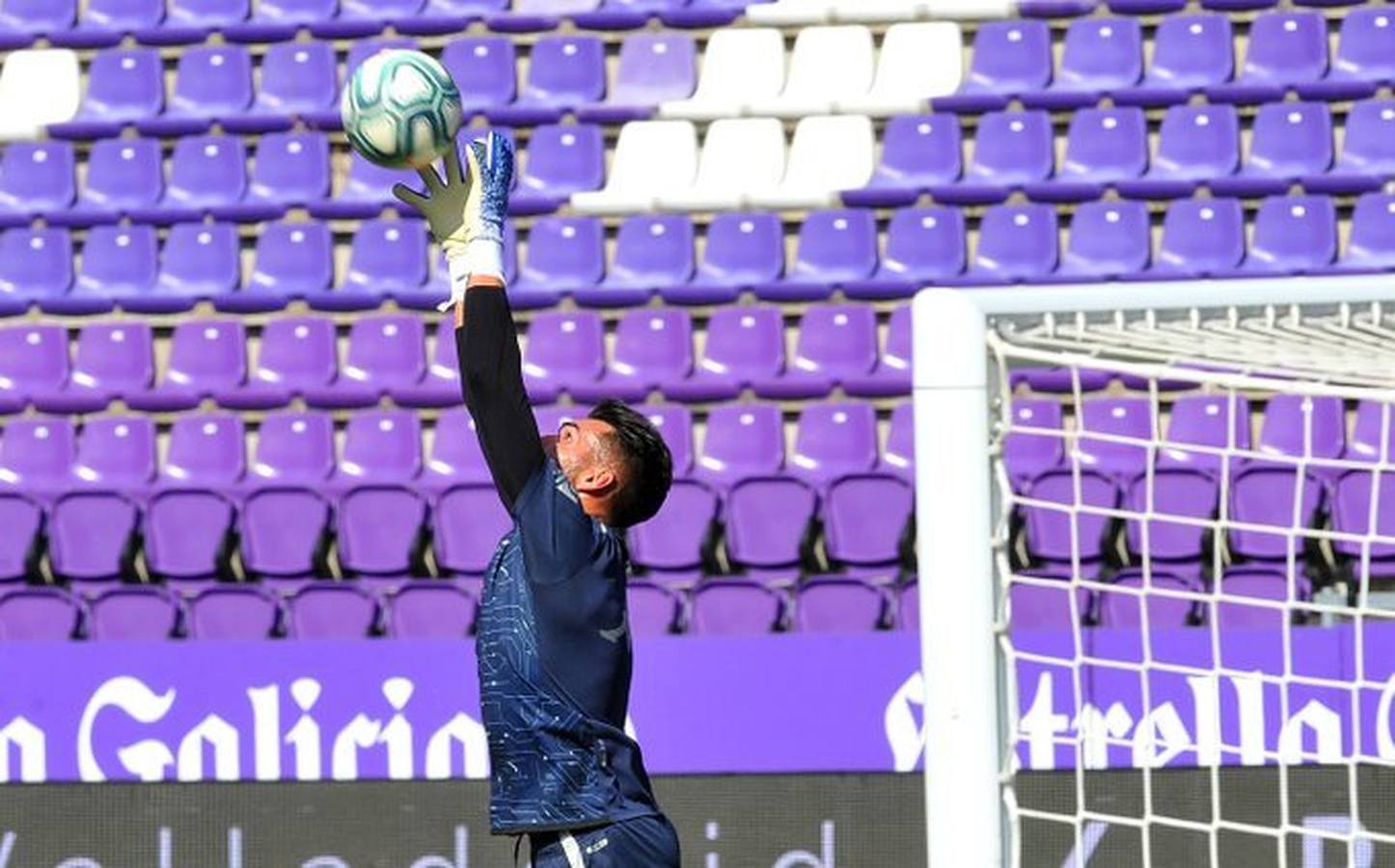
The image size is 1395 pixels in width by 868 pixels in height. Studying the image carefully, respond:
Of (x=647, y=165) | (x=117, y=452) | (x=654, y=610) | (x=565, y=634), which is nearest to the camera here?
(x=565, y=634)

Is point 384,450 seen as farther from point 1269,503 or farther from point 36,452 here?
point 1269,503

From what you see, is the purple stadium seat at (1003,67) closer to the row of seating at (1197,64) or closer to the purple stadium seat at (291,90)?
the row of seating at (1197,64)

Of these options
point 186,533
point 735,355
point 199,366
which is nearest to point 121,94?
point 199,366

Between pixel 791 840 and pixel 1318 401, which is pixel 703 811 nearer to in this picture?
pixel 791 840

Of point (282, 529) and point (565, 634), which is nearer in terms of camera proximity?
point (565, 634)

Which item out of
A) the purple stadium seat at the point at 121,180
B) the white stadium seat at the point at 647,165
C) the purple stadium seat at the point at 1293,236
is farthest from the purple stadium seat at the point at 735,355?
the purple stadium seat at the point at 121,180

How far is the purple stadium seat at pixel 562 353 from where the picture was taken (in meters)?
10.2

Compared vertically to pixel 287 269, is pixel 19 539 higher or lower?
lower

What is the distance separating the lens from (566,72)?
461 inches

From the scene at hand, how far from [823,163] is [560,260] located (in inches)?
52.3

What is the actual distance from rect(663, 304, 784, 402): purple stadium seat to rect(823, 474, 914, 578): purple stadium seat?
47.4 inches

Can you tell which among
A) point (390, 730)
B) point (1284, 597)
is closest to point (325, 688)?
point (390, 730)

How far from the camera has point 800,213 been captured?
11.1m

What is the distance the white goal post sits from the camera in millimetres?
3848
